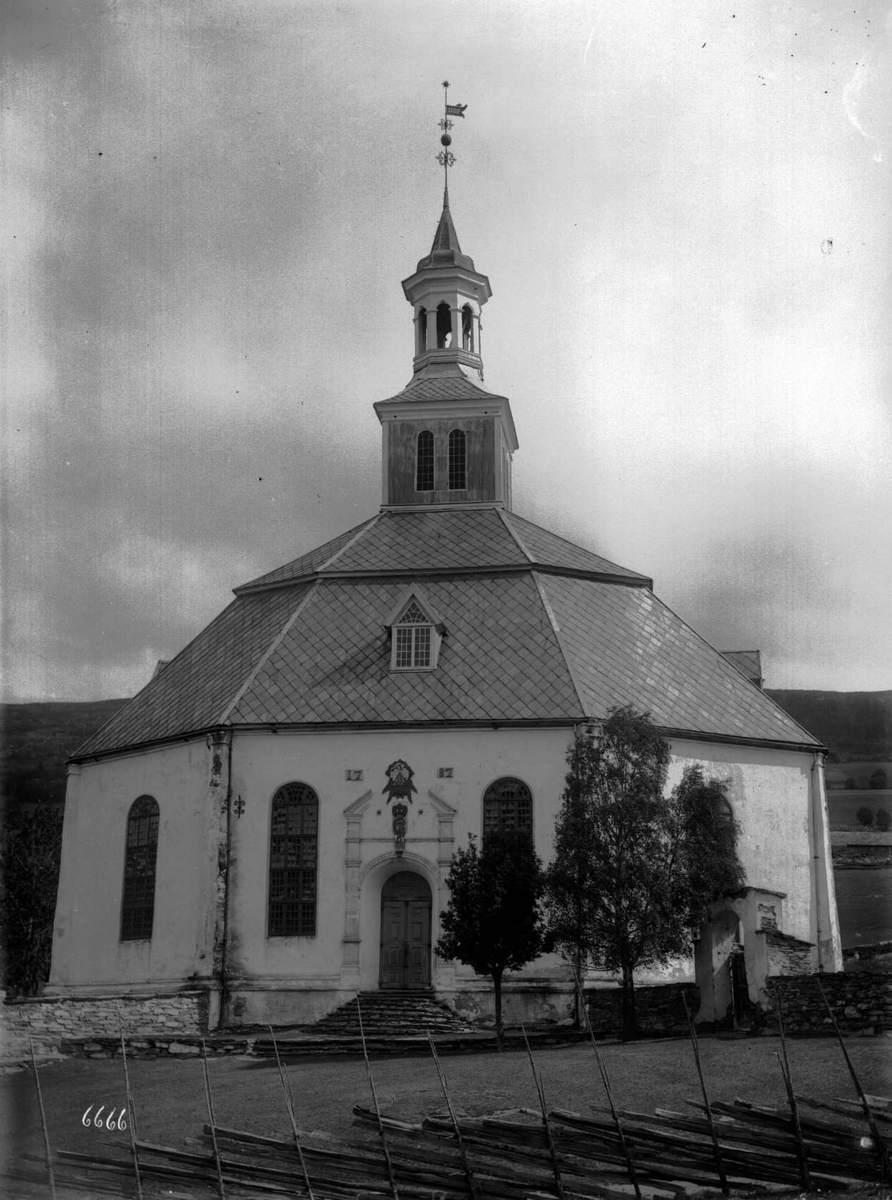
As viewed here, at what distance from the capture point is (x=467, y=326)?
1953 inches

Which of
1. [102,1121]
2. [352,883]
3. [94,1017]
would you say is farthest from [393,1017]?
[102,1121]

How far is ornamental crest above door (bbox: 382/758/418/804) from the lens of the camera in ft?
115

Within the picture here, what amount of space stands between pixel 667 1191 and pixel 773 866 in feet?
68.2

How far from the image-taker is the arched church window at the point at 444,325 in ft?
162

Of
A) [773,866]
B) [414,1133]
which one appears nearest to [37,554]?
[414,1133]

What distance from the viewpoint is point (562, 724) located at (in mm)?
34750

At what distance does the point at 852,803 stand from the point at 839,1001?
4732 cm

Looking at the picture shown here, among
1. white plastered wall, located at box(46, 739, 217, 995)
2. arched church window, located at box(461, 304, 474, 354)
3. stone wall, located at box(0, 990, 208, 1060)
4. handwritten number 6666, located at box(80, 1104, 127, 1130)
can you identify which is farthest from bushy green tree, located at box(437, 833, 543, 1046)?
arched church window, located at box(461, 304, 474, 354)

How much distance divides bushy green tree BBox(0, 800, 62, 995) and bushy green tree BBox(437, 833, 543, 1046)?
27.0 meters

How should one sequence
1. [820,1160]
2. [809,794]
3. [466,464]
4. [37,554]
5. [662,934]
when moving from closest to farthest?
[820,1160]
[37,554]
[662,934]
[809,794]
[466,464]

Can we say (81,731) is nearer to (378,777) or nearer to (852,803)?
(852,803)

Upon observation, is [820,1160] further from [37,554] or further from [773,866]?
[773,866]

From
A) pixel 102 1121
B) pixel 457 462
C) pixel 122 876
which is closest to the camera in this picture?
pixel 102 1121

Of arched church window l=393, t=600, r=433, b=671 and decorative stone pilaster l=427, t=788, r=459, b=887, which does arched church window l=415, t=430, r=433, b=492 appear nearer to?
arched church window l=393, t=600, r=433, b=671
